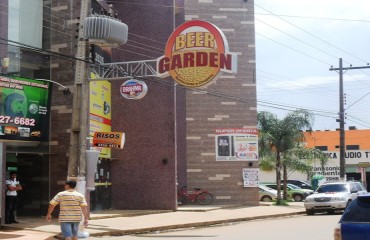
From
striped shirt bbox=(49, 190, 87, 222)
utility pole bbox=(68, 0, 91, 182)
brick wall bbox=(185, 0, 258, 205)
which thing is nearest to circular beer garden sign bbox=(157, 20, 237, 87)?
utility pole bbox=(68, 0, 91, 182)

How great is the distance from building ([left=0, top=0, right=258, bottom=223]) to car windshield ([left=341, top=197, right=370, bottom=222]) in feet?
35.5

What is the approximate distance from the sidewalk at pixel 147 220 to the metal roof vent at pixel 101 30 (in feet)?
18.2

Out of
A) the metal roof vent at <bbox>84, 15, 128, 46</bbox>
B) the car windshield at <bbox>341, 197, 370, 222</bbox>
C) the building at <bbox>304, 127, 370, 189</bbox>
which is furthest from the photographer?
the building at <bbox>304, 127, 370, 189</bbox>

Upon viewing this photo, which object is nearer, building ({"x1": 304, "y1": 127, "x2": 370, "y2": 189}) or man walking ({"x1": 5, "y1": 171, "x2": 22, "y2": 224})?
man walking ({"x1": 5, "y1": 171, "x2": 22, "y2": 224})

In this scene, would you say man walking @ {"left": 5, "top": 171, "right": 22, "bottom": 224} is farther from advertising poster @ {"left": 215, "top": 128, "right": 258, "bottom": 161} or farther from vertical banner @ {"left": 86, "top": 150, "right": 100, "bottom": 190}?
advertising poster @ {"left": 215, "top": 128, "right": 258, "bottom": 161}

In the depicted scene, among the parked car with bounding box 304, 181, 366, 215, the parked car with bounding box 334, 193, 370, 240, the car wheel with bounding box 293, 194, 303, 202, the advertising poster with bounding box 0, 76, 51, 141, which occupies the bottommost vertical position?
the car wheel with bounding box 293, 194, 303, 202

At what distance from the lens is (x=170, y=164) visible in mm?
25906

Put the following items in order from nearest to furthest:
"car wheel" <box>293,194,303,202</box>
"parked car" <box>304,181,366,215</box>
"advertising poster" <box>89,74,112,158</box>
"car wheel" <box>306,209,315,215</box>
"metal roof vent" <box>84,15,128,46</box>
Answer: "metal roof vent" <box>84,15,128,46</box>, "advertising poster" <box>89,74,112,158</box>, "parked car" <box>304,181,366,215</box>, "car wheel" <box>306,209,315,215</box>, "car wheel" <box>293,194,303,202</box>

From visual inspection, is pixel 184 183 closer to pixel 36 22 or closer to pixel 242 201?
pixel 242 201

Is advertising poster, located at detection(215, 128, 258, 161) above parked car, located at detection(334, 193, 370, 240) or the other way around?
above

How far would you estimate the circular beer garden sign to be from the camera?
18.3 meters

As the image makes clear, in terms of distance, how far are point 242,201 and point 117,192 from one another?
7.81 metres

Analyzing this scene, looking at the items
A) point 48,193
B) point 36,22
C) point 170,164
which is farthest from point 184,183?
point 36,22

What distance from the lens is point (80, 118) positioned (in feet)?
55.9
